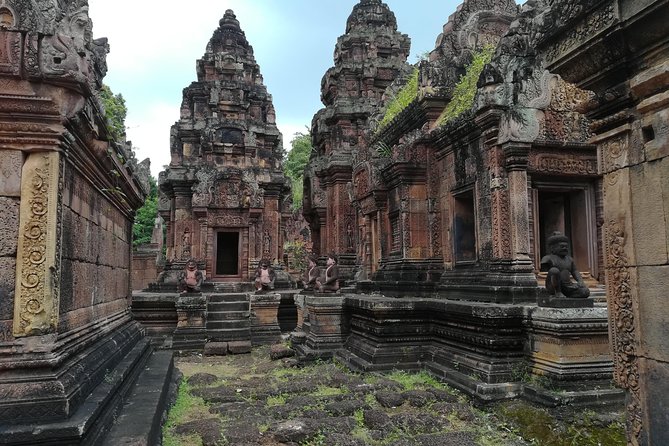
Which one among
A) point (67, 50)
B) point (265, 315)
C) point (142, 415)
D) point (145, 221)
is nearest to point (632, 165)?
point (67, 50)

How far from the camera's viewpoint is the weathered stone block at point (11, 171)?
10.4ft

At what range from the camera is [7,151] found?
318 cm

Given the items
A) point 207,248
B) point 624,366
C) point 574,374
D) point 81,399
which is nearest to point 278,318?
point 207,248

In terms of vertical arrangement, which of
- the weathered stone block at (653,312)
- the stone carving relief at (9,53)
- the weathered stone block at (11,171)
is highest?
the stone carving relief at (9,53)

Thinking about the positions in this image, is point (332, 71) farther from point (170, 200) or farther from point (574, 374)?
point (574, 374)

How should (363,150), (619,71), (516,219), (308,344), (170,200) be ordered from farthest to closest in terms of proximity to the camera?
1. (170,200)
2. (363,150)
3. (308,344)
4. (516,219)
5. (619,71)

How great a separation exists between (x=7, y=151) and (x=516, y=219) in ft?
20.3

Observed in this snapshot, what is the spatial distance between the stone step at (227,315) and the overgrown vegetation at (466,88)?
703cm

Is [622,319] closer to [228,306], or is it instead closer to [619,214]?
[619,214]

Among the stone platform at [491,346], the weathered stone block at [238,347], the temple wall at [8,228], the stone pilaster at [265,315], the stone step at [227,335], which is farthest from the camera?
the stone pilaster at [265,315]

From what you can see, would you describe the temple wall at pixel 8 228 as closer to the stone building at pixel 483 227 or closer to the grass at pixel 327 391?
the grass at pixel 327 391

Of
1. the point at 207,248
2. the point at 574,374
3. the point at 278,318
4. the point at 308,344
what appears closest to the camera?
the point at 574,374

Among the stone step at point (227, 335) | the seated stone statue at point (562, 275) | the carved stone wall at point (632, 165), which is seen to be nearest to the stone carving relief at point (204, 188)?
the stone step at point (227, 335)

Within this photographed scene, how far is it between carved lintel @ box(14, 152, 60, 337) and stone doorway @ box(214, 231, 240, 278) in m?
15.5
